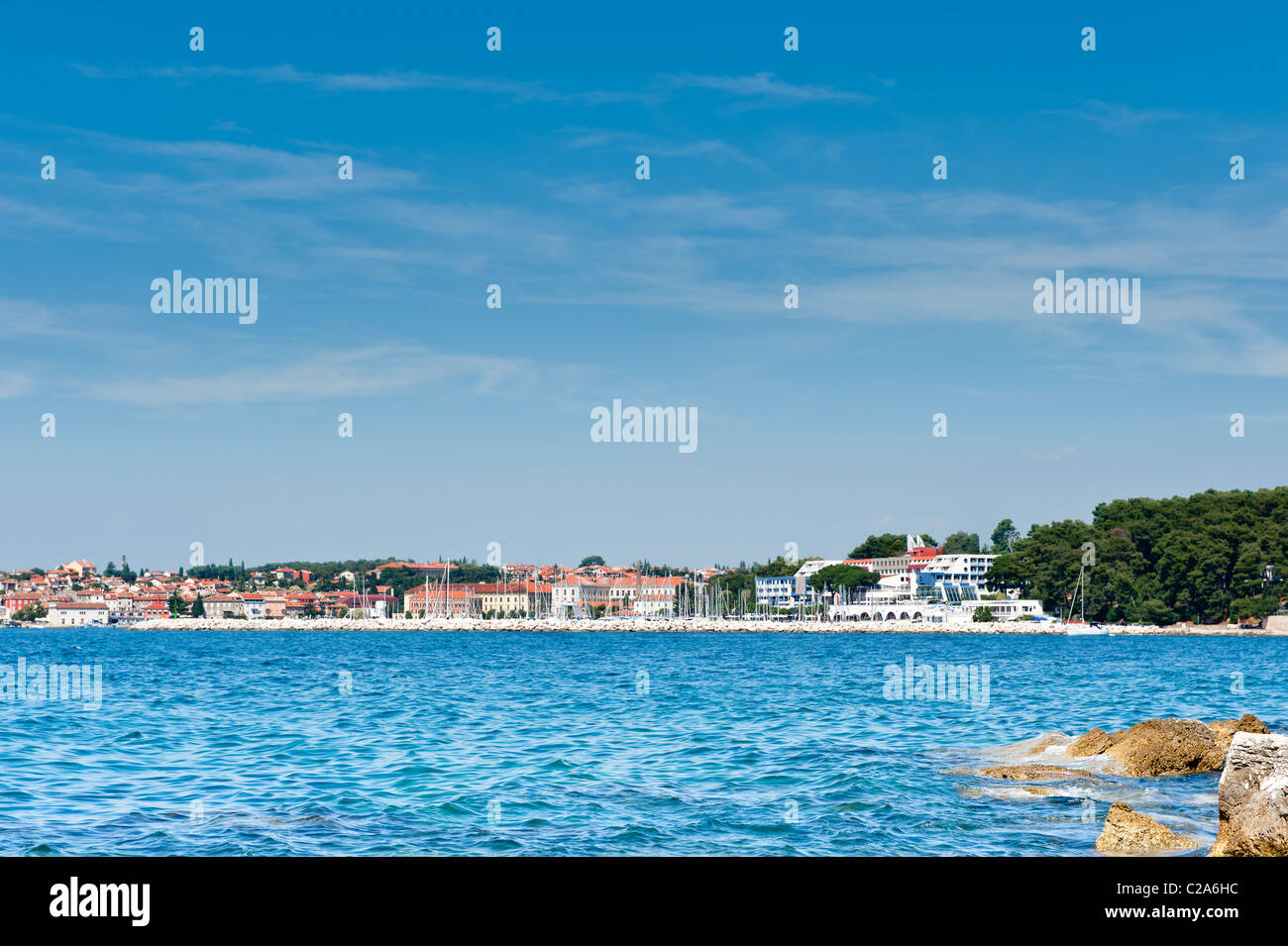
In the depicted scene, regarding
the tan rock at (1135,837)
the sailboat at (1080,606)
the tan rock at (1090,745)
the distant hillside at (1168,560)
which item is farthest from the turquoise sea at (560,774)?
the distant hillside at (1168,560)

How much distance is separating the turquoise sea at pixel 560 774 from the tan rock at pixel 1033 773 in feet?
1.78

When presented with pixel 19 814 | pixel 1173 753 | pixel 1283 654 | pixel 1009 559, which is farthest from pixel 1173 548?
pixel 19 814

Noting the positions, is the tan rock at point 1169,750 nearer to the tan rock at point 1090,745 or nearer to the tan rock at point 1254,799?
the tan rock at point 1090,745

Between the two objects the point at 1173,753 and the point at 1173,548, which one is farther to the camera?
the point at 1173,548

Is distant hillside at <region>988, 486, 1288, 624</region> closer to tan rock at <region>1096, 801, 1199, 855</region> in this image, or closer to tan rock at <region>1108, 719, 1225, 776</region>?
tan rock at <region>1108, 719, 1225, 776</region>

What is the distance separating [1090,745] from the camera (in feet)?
71.7

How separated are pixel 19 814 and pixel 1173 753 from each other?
17.9 m

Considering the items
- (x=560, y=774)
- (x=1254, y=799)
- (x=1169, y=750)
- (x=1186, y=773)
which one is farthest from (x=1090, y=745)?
(x=1254, y=799)

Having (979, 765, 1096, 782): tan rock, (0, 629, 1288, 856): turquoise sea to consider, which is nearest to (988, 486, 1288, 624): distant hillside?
(0, 629, 1288, 856): turquoise sea

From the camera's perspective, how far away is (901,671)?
59.1m

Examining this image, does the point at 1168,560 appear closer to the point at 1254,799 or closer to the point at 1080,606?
the point at 1080,606
